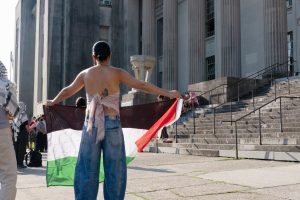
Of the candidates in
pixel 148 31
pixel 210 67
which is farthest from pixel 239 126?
pixel 148 31

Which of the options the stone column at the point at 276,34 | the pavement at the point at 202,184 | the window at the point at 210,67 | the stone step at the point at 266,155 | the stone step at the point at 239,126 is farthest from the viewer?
the window at the point at 210,67

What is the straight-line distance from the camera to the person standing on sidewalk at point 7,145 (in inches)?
164

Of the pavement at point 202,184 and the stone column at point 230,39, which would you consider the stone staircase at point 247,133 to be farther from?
the stone column at point 230,39

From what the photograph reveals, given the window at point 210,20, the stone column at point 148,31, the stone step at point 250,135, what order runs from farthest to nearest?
the stone column at point 148,31, the window at point 210,20, the stone step at point 250,135

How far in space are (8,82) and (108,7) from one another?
3714 cm

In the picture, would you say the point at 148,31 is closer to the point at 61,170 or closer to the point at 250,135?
the point at 250,135

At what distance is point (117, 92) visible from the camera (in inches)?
169

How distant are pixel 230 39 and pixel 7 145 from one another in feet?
74.1

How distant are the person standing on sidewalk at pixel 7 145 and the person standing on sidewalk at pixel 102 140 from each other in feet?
2.04

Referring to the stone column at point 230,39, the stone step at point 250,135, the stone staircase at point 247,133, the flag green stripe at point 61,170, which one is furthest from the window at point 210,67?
Answer: the flag green stripe at point 61,170

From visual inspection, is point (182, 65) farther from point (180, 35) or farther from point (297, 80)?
point (297, 80)

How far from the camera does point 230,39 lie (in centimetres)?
2559

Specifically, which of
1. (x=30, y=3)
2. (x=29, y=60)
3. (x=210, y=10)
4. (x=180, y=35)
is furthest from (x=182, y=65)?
(x=30, y=3)

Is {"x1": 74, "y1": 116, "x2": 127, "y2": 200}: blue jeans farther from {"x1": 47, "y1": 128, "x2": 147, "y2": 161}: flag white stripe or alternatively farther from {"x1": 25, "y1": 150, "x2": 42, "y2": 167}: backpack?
{"x1": 25, "y1": 150, "x2": 42, "y2": 167}: backpack
